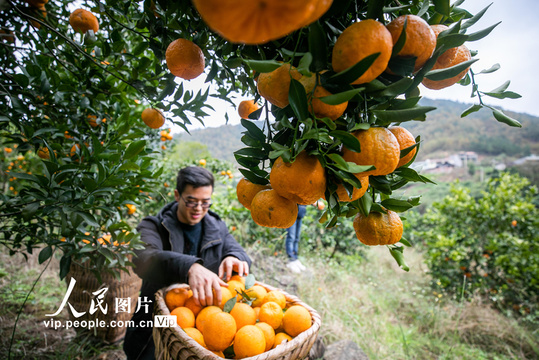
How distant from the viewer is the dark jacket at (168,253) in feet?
4.79

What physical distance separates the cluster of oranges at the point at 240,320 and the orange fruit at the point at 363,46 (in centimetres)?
102

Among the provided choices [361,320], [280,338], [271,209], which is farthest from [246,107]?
[361,320]

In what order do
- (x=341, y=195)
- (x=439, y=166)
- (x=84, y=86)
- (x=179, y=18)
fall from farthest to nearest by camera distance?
(x=439, y=166) → (x=84, y=86) → (x=179, y=18) → (x=341, y=195)

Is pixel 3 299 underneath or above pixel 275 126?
underneath

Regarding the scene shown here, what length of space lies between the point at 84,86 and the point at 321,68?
52.3 inches

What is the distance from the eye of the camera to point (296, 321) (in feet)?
3.80

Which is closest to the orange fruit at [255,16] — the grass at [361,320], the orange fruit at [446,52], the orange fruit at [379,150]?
the orange fruit at [379,150]

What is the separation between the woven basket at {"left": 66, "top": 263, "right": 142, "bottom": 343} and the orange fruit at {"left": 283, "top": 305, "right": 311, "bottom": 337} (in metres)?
1.47

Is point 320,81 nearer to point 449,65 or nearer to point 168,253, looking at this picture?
point 449,65

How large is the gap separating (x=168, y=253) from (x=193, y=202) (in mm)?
485

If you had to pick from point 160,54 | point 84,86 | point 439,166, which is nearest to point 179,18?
point 160,54

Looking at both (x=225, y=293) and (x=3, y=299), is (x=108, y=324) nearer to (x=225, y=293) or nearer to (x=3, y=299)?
(x=3, y=299)

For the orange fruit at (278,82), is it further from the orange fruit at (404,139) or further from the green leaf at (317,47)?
the orange fruit at (404,139)

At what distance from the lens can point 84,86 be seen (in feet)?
4.12
